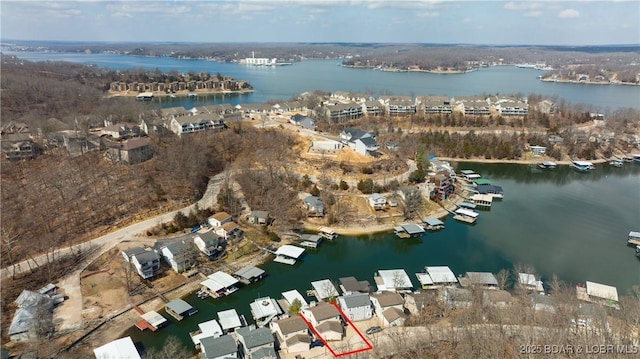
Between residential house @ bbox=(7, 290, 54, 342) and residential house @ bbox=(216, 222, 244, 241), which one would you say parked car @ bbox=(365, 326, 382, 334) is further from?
residential house @ bbox=(7, 290, 54, 342)

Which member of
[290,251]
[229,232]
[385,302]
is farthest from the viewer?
[229,232]

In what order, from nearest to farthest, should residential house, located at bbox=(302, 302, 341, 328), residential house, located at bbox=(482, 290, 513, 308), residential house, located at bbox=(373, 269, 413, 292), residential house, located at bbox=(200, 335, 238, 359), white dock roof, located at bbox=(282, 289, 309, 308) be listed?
residential house, located at bbox=(200, 335, 238, 359)
residential house, located at bbox=(302, 302, 341, 328)
residential house, located at bbox=(482, 290, 513, 308)
white dock roof, located at bbox=(282, 289, 309, 308)
residential house, located at bbox=(373, 269, 413, 292)

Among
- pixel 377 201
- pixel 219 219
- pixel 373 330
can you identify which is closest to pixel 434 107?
pixel 377 201

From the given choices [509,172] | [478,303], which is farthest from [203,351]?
[509,172]

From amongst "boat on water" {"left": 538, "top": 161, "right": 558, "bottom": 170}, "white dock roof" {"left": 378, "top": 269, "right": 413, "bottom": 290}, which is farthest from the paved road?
"boat on water" {"left": 538, "top": 161, "right": 558, "bottom": 170}

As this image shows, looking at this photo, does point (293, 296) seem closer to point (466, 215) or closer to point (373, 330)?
point (373, 330)

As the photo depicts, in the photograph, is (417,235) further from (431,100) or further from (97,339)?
(431,100)
